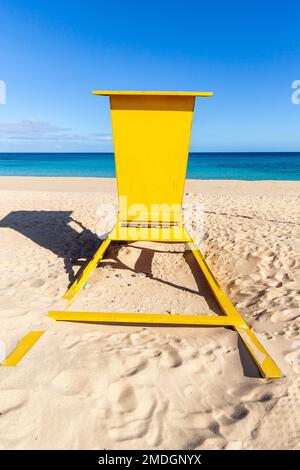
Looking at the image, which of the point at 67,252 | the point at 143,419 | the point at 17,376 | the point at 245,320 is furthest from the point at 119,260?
the point at 143,419

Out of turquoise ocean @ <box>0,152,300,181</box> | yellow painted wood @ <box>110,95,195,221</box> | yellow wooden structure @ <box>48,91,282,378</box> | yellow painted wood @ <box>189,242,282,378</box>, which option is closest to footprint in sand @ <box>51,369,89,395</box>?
yellow painted wood @ <box>189,242,282,378</box>

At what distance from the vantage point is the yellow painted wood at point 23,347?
6.76 feet

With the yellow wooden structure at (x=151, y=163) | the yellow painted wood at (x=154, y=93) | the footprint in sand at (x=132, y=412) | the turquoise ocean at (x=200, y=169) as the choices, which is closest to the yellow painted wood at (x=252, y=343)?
the yellow wooden structure at (x=151, y=163)

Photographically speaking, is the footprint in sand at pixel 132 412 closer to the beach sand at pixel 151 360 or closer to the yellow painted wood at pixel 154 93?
the beach sand at pixel 151 360

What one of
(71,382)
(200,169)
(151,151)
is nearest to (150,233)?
(151,151)

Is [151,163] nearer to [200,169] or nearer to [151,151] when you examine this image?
[151,151]

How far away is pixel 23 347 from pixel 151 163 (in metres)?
2.90

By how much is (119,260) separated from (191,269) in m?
1.12

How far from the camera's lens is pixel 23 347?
2238 millimetres

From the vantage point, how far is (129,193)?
4406mm

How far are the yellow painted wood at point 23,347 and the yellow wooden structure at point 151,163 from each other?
918 millimetres

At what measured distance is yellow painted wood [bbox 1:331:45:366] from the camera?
2061 millimetres

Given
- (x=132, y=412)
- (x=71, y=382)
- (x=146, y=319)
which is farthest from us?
(x=146, y=319)
